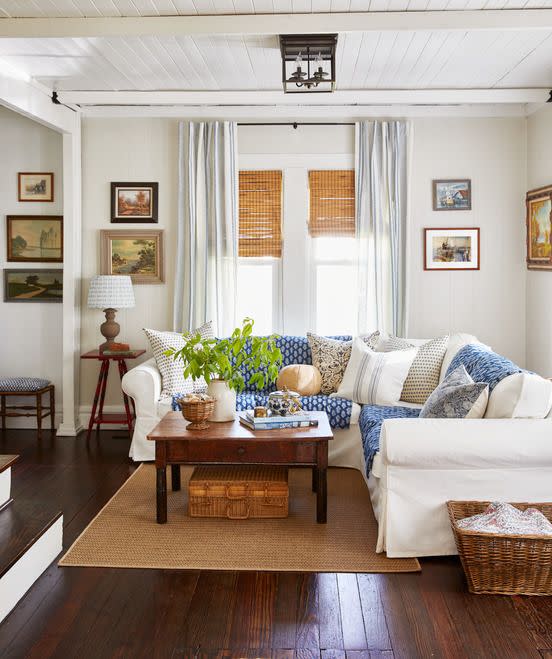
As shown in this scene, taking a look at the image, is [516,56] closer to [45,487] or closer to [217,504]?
[217,504]

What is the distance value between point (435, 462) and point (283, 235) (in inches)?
121

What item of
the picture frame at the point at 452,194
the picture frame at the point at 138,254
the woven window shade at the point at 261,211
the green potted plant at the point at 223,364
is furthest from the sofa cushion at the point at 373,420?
the picture frame at the point at 138,254

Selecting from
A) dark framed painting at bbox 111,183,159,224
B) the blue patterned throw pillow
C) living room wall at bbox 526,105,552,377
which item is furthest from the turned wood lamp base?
living room wall at bbox 526,105,552,377

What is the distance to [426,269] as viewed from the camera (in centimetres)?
600

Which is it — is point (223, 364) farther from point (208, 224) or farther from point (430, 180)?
point (430, 180)

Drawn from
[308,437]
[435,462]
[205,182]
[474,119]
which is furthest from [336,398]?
[474,119]

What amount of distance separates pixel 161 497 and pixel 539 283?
339cm

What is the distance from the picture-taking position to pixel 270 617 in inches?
112

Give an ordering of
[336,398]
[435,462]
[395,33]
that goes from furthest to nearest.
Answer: [336,398] → [395,33] → [435,462]

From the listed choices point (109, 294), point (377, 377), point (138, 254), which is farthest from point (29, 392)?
point (377, 377)

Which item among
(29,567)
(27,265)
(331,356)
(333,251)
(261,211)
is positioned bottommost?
(29,567)

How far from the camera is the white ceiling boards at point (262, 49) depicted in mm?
3777

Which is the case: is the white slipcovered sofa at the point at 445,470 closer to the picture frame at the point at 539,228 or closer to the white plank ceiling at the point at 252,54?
the white plank ceiling at the point at 252,54

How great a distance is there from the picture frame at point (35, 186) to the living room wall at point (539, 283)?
387 centimetres
